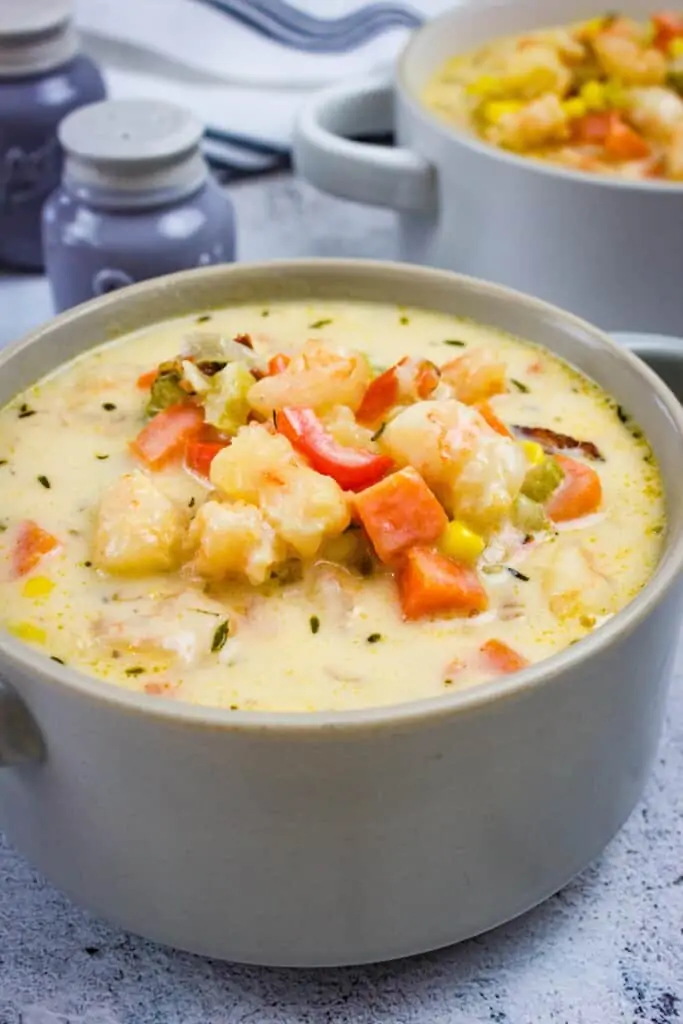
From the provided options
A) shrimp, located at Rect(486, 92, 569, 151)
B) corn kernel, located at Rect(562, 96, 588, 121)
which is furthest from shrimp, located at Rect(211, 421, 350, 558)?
corn kernel, located at Rect(562, 96, 588, 121)

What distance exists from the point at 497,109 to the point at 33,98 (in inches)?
31.1

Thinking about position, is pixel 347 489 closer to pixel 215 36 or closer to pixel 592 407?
pixel 592 407

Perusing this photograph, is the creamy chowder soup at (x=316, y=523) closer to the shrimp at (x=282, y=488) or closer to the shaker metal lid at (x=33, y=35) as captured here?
the shrimp at (x=282, y=488)

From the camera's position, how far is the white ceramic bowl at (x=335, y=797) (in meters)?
1.30

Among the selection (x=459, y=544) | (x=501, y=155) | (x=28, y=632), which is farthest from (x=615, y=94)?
(x=28, y=632)

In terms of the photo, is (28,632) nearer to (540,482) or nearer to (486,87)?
(540,482)

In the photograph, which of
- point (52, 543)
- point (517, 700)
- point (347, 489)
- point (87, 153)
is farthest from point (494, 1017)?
point (87, 153)

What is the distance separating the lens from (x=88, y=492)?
1722mm

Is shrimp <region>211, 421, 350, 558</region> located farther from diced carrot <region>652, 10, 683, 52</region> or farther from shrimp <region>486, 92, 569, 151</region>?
diced carrot <region>652, 10, 683, 52</region>

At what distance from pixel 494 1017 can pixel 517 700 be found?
14.7 inches

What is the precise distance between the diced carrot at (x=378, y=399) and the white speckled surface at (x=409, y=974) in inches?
21.4

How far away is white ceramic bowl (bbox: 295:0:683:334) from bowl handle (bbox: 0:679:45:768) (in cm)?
126

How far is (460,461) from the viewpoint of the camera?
1595 millimetres

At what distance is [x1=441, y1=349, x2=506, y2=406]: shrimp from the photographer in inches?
71.7
